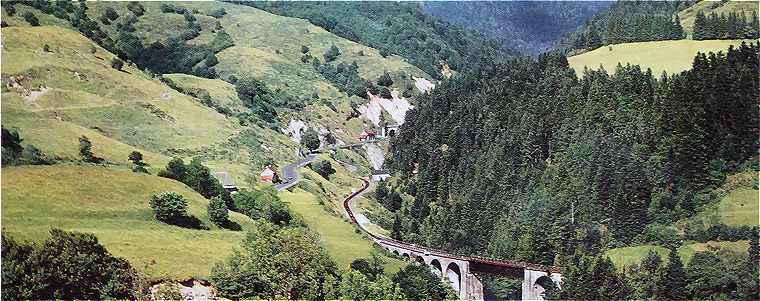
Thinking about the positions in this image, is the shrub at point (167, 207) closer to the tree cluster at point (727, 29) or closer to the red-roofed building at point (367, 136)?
the tree cluster at point (727, 29)

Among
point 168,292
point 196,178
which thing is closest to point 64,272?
point 168,292

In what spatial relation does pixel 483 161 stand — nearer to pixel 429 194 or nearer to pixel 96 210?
pixel 429 194

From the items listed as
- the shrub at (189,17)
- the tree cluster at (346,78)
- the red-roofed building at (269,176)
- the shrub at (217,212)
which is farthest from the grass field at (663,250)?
the shrub at (189,17)

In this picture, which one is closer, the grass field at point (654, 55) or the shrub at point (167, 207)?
the shrub at point (167, 207)

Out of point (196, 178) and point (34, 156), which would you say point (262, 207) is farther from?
point (34, 156)

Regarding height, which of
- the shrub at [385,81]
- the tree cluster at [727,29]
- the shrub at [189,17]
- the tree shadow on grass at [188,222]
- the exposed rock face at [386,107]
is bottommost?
the tree shadow on grass at [188,222]

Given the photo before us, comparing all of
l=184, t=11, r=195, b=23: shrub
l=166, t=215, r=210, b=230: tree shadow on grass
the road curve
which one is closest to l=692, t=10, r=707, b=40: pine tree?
the road curve
